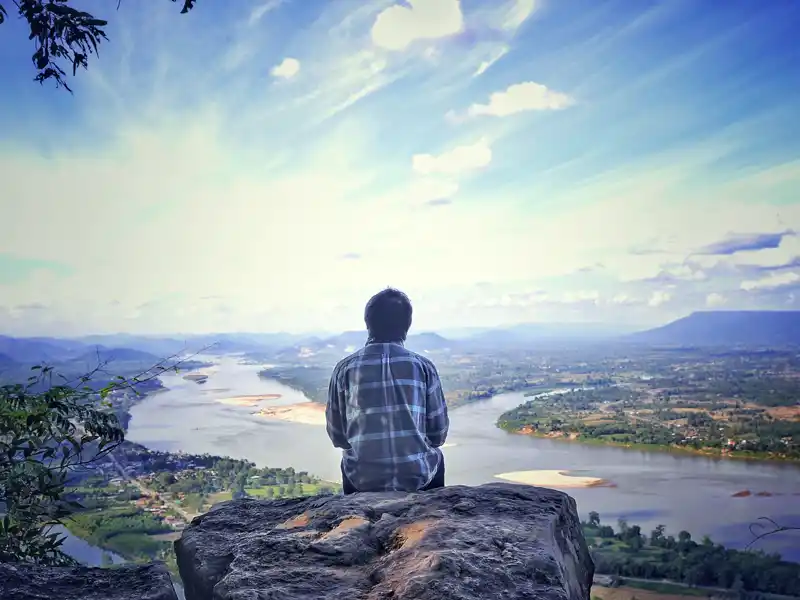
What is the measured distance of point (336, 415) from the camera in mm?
2783

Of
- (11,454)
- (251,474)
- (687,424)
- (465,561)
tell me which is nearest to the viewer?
(465,561)

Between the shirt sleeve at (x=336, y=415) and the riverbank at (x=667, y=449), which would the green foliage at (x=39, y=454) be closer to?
the shirt sleeve at (x=336, y=415)

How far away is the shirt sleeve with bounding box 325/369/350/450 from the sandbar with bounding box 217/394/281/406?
297 centimetres

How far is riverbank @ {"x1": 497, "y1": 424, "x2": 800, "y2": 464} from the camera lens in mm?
4535

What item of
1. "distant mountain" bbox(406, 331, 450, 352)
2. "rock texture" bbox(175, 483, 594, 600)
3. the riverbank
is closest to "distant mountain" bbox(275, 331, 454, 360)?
"distant mountain" bbox(406, 331, 450, 352)

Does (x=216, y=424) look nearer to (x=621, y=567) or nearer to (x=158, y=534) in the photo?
(x=158, y=534)

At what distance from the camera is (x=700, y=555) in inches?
145

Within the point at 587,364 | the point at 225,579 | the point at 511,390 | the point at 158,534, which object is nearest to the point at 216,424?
the point at 158,534

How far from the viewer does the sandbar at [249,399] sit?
5680 millimetres

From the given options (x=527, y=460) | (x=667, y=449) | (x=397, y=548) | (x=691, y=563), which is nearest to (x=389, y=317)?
(x=397, y=548)

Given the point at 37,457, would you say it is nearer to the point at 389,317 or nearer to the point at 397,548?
the point at 389,317

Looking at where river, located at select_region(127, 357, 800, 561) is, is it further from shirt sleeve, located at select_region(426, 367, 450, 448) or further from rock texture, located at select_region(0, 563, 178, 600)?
rock texture, located at select_region(0, 563, 178, 600)

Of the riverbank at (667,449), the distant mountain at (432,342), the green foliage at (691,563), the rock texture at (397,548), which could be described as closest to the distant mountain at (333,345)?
the distant mountain at (432,342)

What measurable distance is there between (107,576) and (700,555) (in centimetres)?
338
